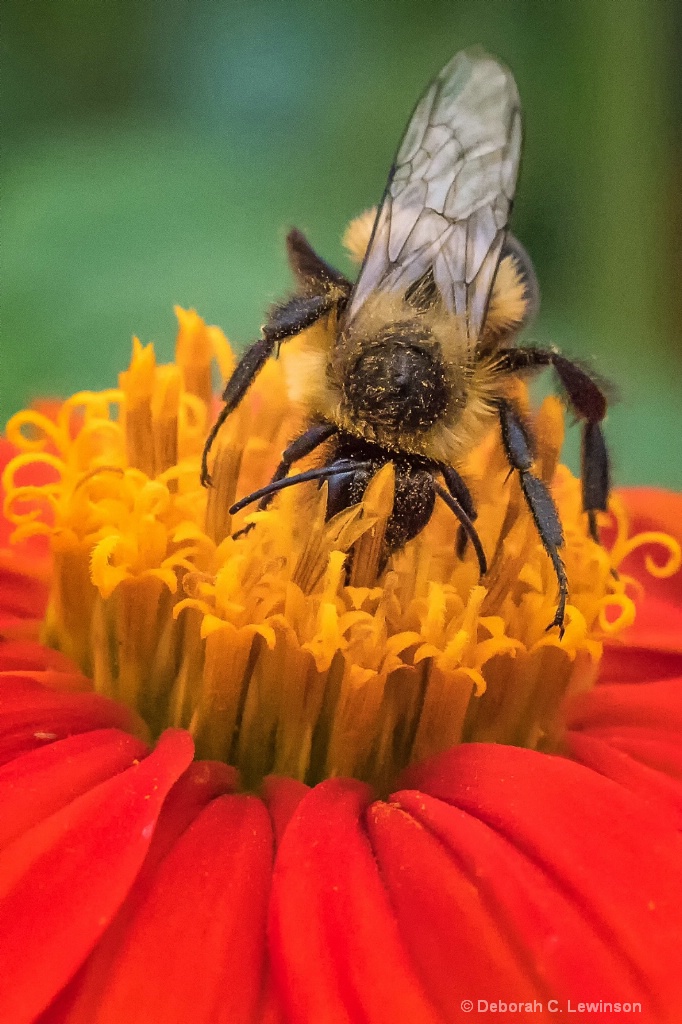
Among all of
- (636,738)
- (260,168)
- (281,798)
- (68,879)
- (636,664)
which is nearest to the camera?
(68,879)

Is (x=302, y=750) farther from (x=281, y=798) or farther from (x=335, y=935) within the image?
(x=335, y=935)

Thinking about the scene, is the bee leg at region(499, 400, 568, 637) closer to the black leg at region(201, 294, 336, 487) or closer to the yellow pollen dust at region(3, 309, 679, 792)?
the yellow pollen dust at region(3, 309, 679, 792)

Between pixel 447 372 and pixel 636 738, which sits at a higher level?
pixel 447 372

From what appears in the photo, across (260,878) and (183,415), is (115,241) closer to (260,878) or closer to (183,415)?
(183,415)

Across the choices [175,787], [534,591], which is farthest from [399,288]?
[175,787]

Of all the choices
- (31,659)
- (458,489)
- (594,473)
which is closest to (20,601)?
(31,659)

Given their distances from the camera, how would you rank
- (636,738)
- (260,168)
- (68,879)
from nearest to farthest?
1. (68,879)
2. (636,738)
3. (260,168)
